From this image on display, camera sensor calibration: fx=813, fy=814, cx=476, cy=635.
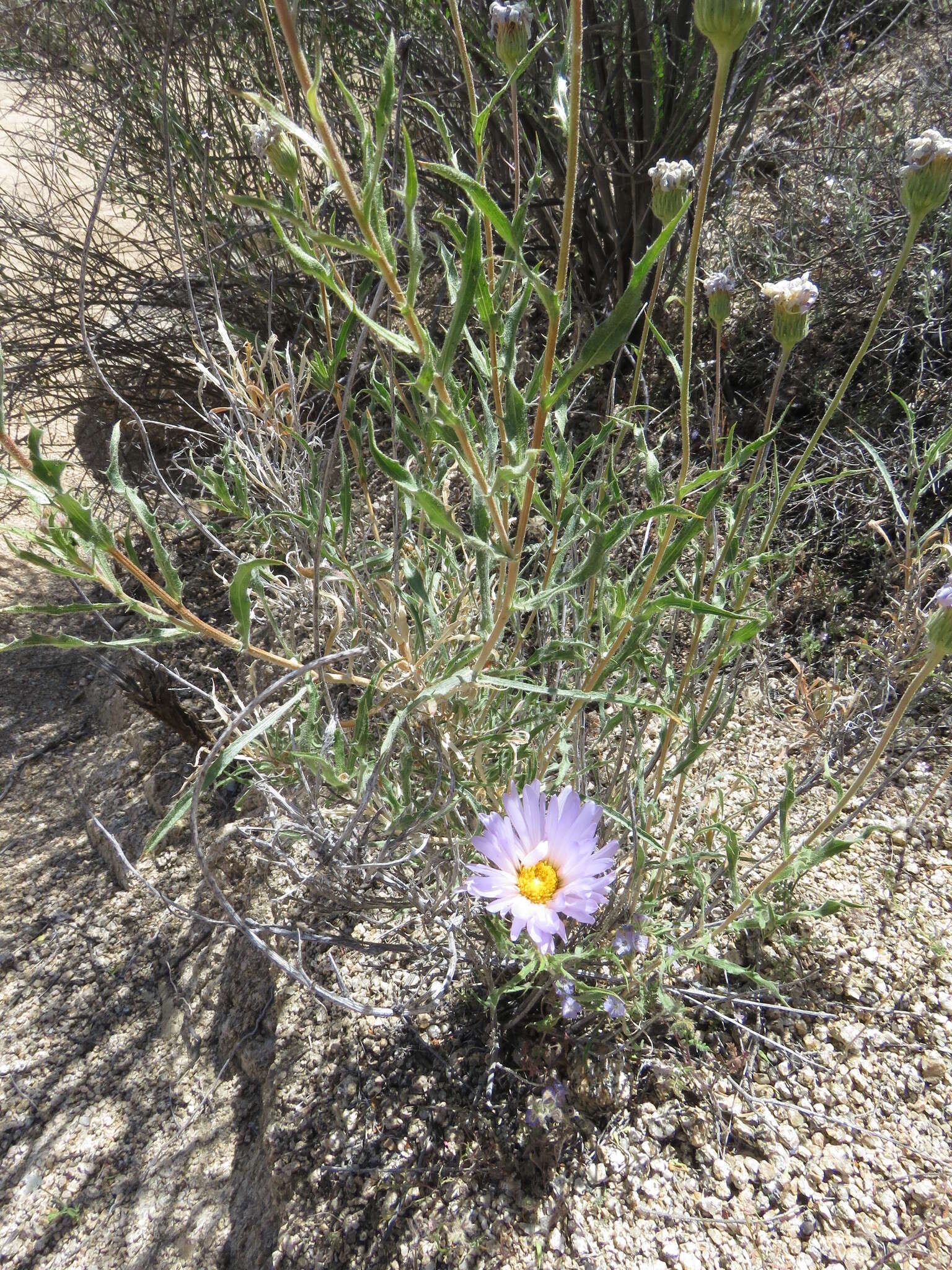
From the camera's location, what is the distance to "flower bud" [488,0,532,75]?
2.85 ft

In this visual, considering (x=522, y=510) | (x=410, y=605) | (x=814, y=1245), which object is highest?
(x=522, y=510)

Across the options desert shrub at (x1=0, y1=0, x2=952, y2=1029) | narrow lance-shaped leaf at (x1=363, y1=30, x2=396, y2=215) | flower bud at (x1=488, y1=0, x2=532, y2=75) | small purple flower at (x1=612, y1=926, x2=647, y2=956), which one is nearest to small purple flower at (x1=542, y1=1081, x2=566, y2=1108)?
desert shrub at (x1=0, y1=0, x2=952, y2=1029)

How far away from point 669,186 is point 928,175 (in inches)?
10.7

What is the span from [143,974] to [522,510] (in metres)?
1.63

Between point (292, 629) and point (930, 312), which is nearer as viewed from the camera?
point (292, 629)

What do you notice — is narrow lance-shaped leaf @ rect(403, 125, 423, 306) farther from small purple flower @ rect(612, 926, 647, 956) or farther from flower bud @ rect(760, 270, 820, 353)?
small purple flower @ rect(612, 926, 647, 956)

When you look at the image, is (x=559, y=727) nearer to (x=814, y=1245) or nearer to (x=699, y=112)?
(x=814, y=1245)

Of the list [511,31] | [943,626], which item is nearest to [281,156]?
[511,31]

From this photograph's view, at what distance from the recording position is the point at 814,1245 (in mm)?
1131

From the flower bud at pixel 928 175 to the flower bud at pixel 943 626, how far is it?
1.30 feet

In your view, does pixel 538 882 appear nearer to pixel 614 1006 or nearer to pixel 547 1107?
pixel 614 1006

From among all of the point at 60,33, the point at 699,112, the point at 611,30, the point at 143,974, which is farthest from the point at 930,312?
the point at 60,33

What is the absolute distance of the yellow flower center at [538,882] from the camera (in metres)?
1.00

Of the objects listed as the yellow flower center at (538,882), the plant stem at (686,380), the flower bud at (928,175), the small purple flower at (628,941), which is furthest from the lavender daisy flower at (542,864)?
the flower bud at (928,175)
